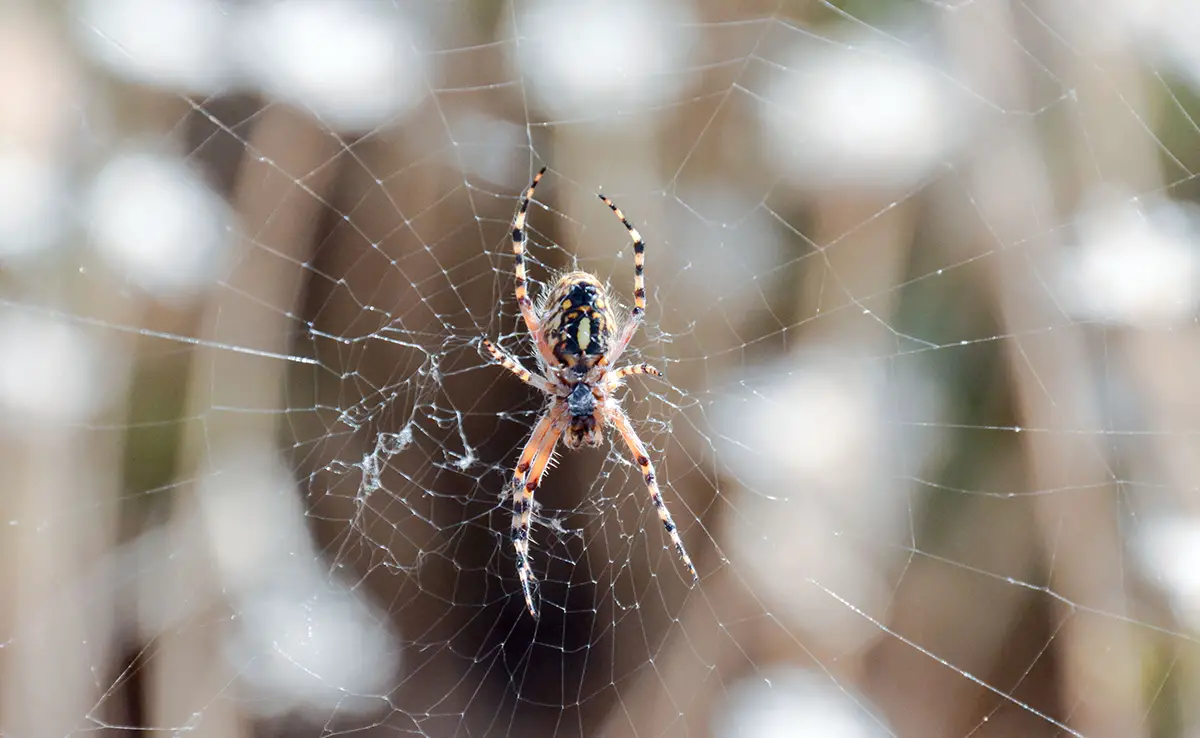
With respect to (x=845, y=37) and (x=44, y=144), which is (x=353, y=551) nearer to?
(x=44, y=144)

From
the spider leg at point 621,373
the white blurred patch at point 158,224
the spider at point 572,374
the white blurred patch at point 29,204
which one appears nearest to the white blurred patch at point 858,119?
the spider at point 572,374

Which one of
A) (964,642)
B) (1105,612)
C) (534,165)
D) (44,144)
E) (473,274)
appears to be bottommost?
(964,642)

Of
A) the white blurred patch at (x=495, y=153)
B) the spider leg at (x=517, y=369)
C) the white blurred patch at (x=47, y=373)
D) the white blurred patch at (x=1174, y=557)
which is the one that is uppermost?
the white blurred patch at (x=495, y=153)

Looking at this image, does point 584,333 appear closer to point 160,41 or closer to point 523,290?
point 523,290

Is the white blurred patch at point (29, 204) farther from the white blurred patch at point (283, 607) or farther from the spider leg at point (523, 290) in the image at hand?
the spider leg at point (523, 290)

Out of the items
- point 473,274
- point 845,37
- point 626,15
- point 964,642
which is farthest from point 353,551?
point 845,37

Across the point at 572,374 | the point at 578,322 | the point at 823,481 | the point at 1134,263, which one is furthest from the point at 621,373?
the point at 1134,263

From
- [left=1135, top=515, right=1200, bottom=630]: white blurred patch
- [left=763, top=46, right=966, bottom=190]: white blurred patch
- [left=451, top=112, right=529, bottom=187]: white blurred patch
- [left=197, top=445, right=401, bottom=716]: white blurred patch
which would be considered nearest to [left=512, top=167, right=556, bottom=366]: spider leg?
[left=451, top=112, right=529, bottom=187]: white blurred patch

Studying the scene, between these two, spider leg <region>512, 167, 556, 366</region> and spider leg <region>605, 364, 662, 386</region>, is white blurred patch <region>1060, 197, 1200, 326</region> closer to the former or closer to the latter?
spider leg <region>605, 364, 662, 386</region>
